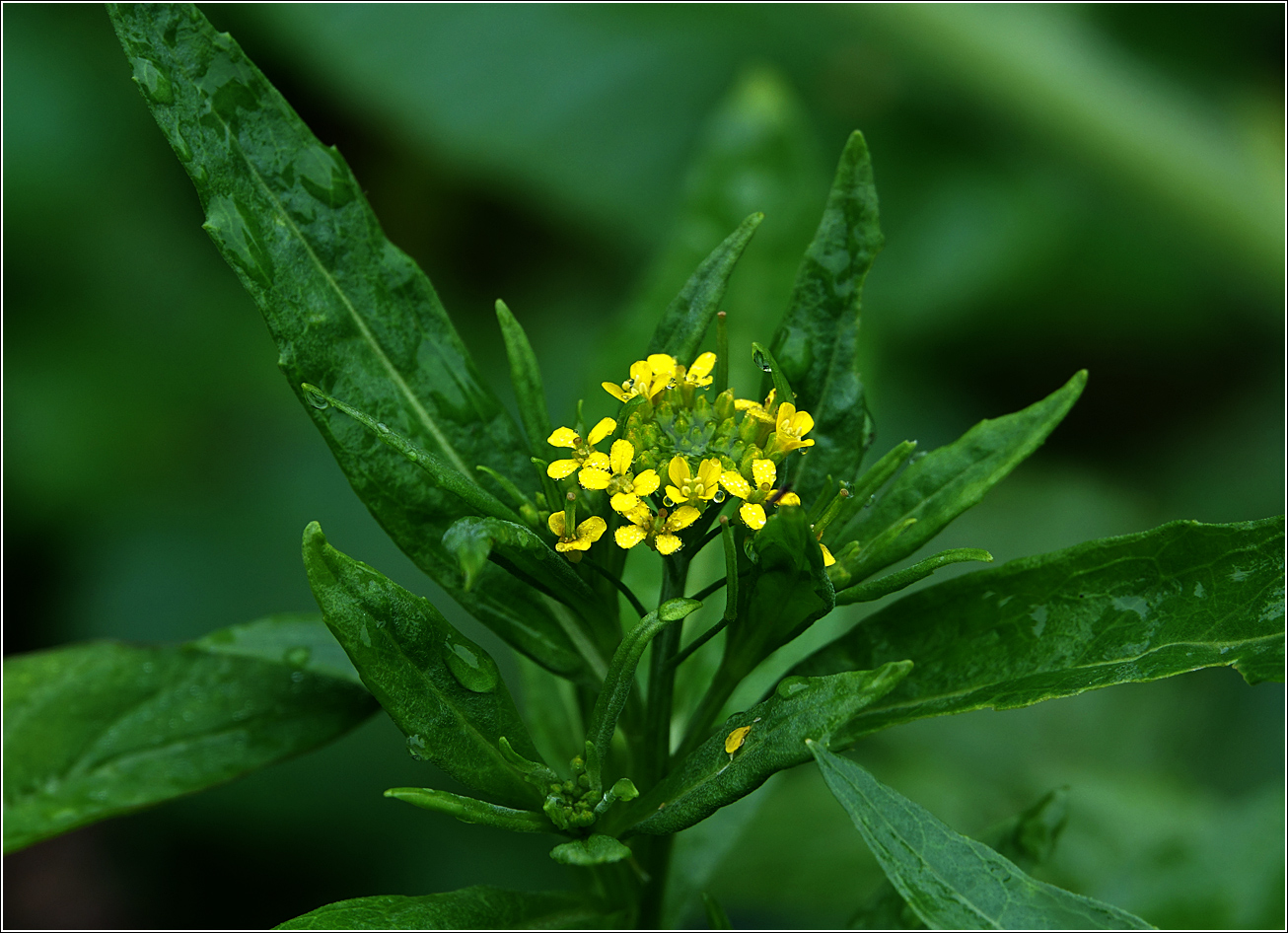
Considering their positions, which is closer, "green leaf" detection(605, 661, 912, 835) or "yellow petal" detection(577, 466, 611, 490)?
"green leaf" detection(605, 661, 912, 835)

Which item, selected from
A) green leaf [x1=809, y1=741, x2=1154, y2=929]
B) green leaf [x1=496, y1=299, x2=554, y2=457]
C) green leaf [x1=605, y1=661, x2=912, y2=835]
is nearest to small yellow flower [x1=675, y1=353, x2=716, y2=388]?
Answer: green leaf [x1=496, y1=299, x2=554, y2=457]

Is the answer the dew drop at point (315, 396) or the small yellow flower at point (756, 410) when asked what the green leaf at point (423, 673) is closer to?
the dew drop at point (315, 396)

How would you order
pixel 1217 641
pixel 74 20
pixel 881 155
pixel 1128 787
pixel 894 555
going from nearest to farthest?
pixel 1217 641 → pixel 894 555 → pixel 1128 787 → pixel 74 20 → pixel 881 155

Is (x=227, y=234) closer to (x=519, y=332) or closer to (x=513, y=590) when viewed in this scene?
(x=519, y=332)

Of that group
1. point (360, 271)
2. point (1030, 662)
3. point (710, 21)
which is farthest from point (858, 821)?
point (710, 21)

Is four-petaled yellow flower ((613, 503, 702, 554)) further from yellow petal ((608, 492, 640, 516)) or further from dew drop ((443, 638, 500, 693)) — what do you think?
dew drop ((443, 638, 500, 693))

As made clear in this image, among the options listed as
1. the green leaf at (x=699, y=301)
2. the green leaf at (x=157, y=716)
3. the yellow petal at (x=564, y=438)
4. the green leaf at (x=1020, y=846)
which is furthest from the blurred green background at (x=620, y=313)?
the yellow petal at (x=564, y=438)
